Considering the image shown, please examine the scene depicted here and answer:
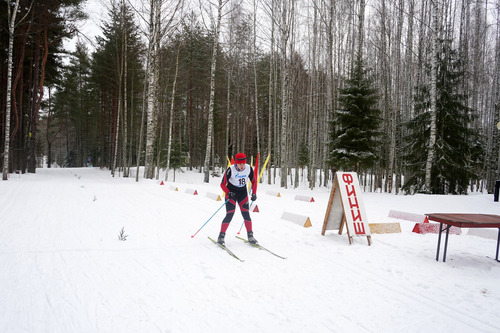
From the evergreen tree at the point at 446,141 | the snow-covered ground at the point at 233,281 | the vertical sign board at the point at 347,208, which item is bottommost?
the snow-covered ground at the point at 233,281

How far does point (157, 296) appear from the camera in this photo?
10.6ft

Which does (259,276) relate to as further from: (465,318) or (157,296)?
(465,318)

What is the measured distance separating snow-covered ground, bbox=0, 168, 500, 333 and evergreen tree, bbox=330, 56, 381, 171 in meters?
8.25

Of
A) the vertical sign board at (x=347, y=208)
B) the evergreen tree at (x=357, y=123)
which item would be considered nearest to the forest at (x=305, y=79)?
the evergreen tree at (x=357, y=123)

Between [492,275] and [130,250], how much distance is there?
19.6ft

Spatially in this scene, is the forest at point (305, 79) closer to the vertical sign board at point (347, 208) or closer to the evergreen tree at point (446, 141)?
the evergreen tree at point (446, 141)

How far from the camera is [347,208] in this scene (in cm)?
579

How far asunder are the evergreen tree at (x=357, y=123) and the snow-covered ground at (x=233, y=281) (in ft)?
27.1

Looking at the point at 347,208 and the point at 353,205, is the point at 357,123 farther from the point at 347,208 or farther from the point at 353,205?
the point at 347,208

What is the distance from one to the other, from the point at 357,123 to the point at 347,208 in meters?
10.3

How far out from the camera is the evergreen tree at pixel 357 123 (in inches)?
571

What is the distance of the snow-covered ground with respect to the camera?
2.78m

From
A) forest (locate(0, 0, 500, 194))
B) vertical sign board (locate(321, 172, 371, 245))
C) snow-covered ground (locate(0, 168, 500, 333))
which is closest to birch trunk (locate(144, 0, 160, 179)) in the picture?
forest (locate(0, 0, 500, 194))

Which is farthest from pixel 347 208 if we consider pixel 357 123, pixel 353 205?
pixel 357 123
